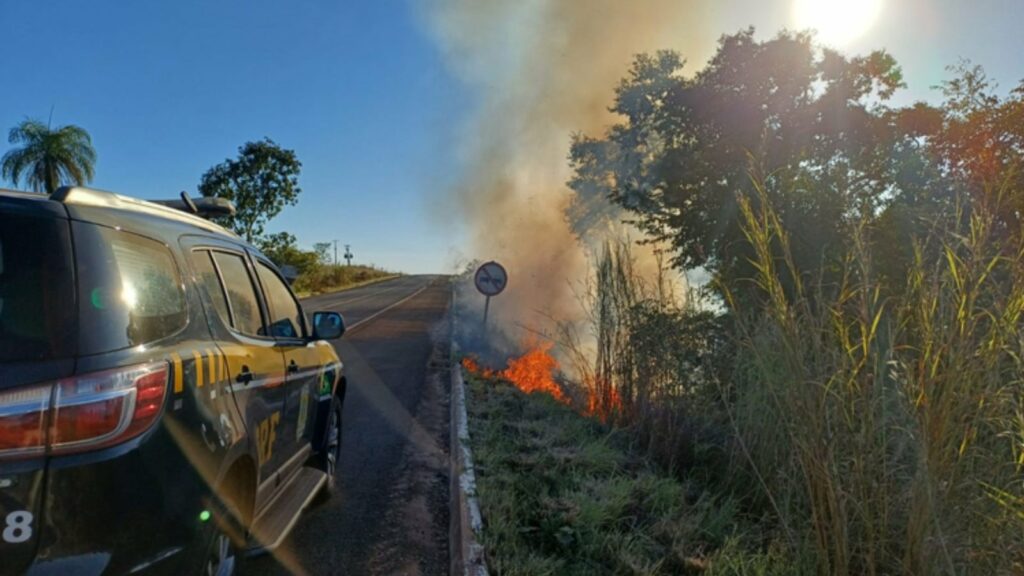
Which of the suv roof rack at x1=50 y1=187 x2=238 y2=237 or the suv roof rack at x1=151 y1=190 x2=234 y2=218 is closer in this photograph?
the suv roof rack at x1=50 y1=187 x2=238 y2=237

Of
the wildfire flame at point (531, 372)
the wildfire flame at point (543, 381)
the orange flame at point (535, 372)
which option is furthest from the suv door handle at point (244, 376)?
the orange flame at point (535, 372)

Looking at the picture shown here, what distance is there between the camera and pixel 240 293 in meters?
3.11

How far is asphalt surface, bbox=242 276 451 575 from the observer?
140 inches

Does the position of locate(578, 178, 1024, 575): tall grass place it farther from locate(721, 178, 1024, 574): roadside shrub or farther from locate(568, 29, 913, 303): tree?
locate(568, 29, 913, 303): tree

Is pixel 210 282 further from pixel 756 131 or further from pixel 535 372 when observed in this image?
pixel 756 131

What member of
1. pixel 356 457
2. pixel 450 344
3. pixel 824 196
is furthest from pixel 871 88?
pixel 356 457

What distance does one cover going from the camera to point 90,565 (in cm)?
173

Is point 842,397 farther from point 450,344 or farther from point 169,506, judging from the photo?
point 450,344

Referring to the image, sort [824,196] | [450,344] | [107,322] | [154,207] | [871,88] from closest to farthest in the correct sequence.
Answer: [107,322] → [154,207] → [824,196] → [450,344] → [871,88]

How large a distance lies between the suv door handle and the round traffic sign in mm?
9722

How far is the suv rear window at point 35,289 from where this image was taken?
175 centimetres

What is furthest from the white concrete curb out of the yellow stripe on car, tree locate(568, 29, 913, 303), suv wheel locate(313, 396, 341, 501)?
tree locate(568, 29, 913, 303)

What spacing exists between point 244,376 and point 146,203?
775 millimetres

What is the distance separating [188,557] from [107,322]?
0.78 metres
